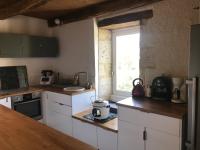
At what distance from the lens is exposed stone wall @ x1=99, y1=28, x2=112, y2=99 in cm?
301

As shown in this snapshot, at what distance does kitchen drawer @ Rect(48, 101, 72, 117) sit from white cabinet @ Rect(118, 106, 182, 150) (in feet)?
3.18

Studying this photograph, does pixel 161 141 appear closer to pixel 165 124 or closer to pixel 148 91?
pixel 165 124

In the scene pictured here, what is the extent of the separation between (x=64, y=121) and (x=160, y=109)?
5.32 ft

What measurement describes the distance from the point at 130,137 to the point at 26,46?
2324mm

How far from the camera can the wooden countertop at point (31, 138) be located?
3.40ft

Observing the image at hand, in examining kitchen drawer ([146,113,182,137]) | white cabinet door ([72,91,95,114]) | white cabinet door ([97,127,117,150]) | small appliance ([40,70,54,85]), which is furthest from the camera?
small appliance ([40,70,54,85])

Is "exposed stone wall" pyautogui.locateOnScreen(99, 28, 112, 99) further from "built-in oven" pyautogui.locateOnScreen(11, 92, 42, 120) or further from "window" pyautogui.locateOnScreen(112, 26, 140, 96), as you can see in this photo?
"built-in oven" pyautogui.locateOnScreen(11, 92, 42, 120)

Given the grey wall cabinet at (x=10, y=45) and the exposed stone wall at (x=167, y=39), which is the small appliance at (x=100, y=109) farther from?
the grey wall cabinet at (x=10, y=45)

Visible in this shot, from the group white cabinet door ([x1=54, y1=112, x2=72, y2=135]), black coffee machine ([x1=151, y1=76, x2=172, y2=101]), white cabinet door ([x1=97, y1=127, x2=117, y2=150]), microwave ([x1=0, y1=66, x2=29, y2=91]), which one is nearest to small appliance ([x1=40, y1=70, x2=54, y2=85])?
microwave ([x1=0, y1=66, x2=29, y2=91])

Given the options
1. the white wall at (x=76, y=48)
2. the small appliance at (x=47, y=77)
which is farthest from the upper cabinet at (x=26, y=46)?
the small appliance at (x=47, y=77)

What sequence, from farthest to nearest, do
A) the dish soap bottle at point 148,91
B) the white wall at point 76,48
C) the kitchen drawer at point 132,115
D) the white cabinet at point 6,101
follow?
1. the white wall at point 76,48
2. the white cabinet at point 6,101
3. the dish soap bottle at point 148,91
4. the kitchen drawer at point 132,115

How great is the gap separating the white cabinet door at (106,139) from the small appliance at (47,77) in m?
1.62

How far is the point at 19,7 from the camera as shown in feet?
7.51

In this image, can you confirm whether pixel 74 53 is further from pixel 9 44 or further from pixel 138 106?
pixel 138 106
